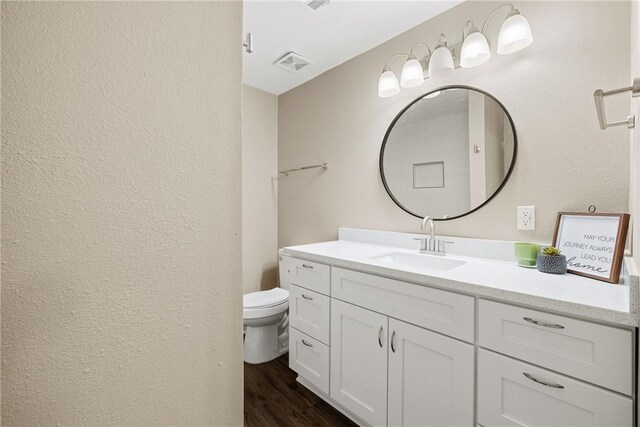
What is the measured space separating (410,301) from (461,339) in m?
0.23

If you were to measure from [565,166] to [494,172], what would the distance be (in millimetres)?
283

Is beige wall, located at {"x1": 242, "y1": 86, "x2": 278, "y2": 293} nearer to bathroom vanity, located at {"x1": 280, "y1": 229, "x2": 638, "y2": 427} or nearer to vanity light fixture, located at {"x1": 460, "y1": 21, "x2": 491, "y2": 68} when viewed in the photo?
bathroom vanity, located at {"x1": 280, "y1": 229, "x2": 638, "y2": 427}

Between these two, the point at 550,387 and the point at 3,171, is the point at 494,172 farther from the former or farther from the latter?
the point at 3,171

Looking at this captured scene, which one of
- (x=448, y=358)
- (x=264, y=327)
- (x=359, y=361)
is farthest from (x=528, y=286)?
(x=264, y=327)

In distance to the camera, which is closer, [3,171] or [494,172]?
[3,171]

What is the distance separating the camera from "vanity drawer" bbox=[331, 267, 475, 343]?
3.45 feet

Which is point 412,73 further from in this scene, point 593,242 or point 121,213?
point 121,213

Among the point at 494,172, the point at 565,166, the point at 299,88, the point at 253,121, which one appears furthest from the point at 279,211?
the point at 565,166

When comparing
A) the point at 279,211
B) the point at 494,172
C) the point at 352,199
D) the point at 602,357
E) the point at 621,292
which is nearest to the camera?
the point at 602,357

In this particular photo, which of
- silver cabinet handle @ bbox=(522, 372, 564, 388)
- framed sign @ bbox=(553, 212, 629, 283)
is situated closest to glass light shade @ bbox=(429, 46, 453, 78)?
framed sign @ bbox=(553, 212, 629, 283)

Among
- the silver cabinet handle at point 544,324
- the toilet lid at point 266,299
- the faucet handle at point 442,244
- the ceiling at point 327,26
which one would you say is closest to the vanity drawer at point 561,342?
the silver cabinet handle at point 544,324

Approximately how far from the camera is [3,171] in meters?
0.31

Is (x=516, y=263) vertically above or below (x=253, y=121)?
below

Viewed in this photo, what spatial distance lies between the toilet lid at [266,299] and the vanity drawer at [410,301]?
731 mm
